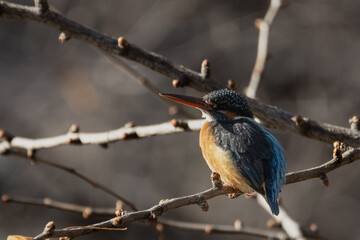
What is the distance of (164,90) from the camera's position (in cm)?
662

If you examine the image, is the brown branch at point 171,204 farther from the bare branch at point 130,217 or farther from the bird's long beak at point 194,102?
the bird's long beak at point 194,102

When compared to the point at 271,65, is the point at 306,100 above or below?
below

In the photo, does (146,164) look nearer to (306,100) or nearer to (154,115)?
(154,115)

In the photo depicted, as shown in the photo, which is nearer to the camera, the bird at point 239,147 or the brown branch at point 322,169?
the brown branch at point 322,169

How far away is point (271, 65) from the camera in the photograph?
284 inches

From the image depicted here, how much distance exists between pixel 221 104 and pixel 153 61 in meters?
0.41

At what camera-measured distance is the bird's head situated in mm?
2678

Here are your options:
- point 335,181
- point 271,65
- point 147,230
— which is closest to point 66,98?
point 147,230

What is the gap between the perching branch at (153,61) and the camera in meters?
2.53

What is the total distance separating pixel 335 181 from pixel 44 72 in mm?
3881

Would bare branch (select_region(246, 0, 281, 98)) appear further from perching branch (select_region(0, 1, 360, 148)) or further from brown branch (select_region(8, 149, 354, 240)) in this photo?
brown branch (select_region(8, 149, 354, 240))

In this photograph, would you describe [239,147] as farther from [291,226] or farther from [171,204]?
[171,204]

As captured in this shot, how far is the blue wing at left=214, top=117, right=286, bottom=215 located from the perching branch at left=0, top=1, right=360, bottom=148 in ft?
0.40

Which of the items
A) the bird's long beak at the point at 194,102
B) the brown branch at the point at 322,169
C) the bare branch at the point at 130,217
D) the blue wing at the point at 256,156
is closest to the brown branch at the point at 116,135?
the bird's long beak at the point at 194,102
